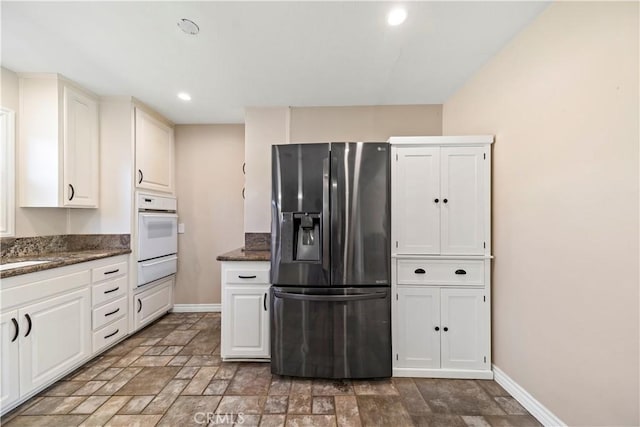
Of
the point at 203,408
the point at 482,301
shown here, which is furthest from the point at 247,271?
the point at 482,301

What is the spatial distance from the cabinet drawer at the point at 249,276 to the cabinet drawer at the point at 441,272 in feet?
3.77

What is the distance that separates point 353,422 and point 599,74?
2331mm

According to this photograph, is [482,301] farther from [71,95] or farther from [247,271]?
[71,95]

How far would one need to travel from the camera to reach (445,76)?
2266 mm

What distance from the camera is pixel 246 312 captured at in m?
2.22

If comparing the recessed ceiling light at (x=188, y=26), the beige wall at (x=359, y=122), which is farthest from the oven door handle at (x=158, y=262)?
the recessed ceiling light at (x=188, y=26)

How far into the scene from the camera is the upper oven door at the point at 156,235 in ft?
9.18

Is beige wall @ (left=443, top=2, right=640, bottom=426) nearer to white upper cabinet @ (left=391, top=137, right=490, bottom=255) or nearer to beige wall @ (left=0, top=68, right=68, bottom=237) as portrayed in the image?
white upper cabinet @ (left=391, top=137, right=490, bottom=255)

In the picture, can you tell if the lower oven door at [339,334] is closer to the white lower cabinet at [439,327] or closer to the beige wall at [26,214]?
the white lower cabinet at [439,327]

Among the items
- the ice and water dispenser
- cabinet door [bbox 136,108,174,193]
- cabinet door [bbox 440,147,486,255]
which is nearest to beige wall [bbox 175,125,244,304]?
cabinet door [bbox 136,108,174,193]

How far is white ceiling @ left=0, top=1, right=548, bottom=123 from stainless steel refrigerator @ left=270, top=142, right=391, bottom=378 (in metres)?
0.71

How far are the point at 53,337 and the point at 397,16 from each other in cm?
327

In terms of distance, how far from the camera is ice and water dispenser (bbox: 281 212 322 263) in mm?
2041

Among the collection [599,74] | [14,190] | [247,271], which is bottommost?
[247,271]
